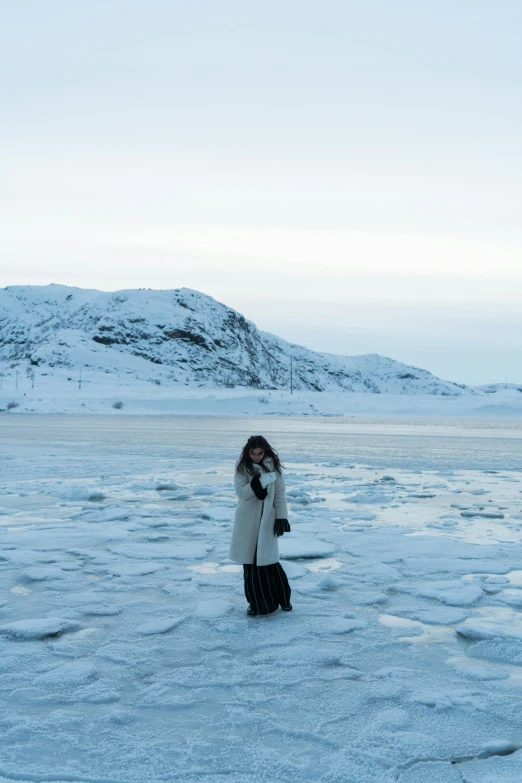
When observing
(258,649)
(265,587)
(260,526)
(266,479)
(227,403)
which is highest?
(266,479)

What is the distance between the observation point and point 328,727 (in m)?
3.53

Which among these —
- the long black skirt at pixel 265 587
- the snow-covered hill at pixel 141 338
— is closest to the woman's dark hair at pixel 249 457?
the long black skirt at pixel 265 587

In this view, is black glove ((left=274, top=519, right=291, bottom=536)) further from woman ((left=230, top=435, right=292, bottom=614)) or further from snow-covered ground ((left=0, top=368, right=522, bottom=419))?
snow-covered ground ((left=0, top=368, right=522, bottom=419))

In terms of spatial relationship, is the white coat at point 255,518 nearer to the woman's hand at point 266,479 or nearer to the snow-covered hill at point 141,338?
the woman's hand at point 266,479

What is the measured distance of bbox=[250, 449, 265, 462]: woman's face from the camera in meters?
5.40

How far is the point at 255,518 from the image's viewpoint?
5504 mm

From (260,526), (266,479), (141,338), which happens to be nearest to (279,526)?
(260,526)

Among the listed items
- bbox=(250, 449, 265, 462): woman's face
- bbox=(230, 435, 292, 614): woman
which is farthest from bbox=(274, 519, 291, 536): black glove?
bbox=(250, 449, 265, 462): woman's face

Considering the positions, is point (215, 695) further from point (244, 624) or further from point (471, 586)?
point (471, 586)

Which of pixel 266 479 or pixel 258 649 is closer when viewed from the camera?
pixel 258 649

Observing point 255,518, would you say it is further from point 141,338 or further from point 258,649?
point 141,338

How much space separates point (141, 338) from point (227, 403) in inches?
2906

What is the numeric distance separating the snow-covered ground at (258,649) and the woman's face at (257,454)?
1.20 m

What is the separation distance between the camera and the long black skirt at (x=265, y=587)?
5422 mm
